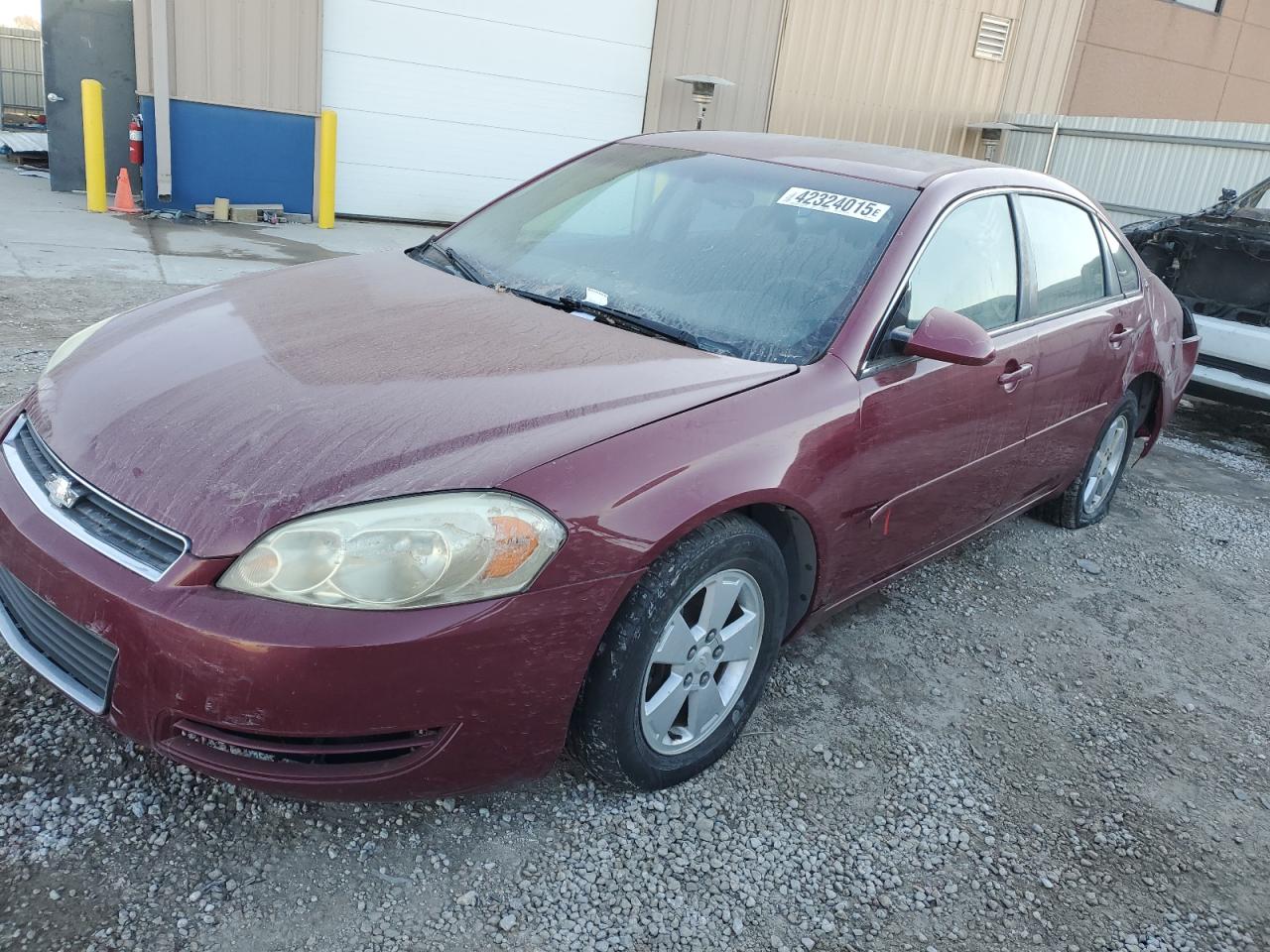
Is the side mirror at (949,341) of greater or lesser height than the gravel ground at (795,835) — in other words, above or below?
above

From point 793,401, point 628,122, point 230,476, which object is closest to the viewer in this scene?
point 230,476

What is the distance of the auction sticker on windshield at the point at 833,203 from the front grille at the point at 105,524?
2.02 meters

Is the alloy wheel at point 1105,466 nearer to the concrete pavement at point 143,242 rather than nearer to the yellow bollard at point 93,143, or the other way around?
the concrete pavement at point 143,242

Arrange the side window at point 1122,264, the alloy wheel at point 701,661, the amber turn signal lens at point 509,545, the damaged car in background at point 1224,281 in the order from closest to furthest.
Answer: the amber turn signal lens at point 509,545, the alloy wheel at point 701,661, the side window at point 1122,264, the damaged car in background at point 1224,281

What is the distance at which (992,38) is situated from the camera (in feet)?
50.0

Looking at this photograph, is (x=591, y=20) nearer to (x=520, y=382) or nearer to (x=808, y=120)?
(x=808, y=120)

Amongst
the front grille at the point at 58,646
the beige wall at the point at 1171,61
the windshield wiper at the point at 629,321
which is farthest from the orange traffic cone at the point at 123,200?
the beige wall at the point at 1171,61

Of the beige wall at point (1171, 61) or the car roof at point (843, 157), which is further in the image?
the beige wall at point (1171, 61)

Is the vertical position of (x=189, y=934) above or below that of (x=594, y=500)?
below

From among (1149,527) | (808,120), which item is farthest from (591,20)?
(1149,527)

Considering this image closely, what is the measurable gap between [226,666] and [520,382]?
884 millimetres

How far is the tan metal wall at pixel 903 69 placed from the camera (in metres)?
13.6

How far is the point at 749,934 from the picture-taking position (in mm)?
2088

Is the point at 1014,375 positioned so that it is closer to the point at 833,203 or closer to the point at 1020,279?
the point at 1020,279
